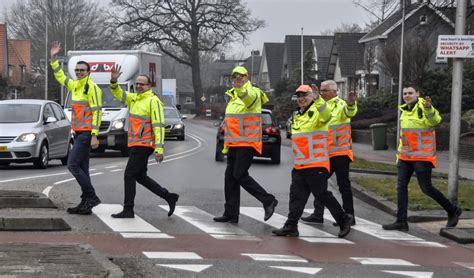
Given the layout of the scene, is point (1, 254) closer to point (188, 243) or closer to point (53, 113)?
point (188, 243)

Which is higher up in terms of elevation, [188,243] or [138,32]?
[138,32]

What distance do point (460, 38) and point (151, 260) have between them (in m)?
6.32

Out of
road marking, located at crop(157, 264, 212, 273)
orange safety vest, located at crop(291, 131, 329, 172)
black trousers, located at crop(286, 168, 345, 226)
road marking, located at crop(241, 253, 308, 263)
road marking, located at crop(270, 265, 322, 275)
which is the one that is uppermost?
orange safety vest, located at crop(291, 131, 329, 172)

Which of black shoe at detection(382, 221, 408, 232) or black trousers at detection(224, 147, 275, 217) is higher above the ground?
black trousers at detection(224, 147, 275, 217)

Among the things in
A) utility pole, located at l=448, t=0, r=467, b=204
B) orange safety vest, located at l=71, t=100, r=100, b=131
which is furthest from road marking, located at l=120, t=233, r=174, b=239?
utility pole, located at l=448, t=0, r=467, b=204

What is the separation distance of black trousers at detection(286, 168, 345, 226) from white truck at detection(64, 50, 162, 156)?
12872 mm

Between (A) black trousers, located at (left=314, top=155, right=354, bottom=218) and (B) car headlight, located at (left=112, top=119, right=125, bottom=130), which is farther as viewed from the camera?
(B) car headlight, located at (left=112, top=119, right=125, bottom=130)

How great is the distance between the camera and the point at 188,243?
27.5 feet

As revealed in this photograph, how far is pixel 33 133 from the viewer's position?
56.0 feet

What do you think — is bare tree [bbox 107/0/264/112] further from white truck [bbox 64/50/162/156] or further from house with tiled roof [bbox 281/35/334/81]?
white truck [bbox 64/50/162/156]

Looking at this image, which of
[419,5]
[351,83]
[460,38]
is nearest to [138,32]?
[351,83]

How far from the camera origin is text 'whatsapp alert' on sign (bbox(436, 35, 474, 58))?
11297 millimetres

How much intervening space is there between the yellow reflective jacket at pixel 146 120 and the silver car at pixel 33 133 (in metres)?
7.48

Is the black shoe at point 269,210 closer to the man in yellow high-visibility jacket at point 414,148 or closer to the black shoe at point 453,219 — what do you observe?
the man in yellow high-visibility jacket at point 414,148
